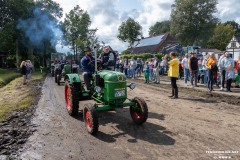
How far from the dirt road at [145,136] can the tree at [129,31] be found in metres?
52.8

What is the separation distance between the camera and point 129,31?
197ft

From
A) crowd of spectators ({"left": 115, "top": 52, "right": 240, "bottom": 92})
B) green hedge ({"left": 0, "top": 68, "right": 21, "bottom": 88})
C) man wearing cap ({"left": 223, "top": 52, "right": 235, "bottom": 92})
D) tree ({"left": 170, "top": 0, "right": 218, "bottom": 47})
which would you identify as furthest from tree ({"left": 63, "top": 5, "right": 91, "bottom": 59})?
man wearing cap ({"left": 223, "top": 52, "right": 235, "bottom": 92})

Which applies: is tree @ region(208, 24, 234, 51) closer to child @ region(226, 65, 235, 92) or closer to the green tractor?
child @ region(226, 65, 235, 92)

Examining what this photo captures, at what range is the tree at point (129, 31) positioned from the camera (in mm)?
59812

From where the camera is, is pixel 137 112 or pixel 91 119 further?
pixel 137 112

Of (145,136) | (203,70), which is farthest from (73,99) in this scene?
(203,70)

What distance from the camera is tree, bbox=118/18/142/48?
59812 mm

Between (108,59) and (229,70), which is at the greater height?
(108,59)

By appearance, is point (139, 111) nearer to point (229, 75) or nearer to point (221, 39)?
point (229, 75)

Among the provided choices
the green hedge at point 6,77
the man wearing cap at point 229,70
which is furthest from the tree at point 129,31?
the man wearing cap at point 229,70

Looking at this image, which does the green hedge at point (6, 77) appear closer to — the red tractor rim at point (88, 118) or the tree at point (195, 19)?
the red tractor rim at point (88, 118)

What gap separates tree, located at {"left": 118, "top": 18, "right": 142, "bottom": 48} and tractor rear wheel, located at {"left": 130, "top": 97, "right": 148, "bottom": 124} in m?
54.4

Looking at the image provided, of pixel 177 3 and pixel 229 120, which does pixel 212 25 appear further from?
pixel 229 120

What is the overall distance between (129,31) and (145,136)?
Answer: 55.6 meters
